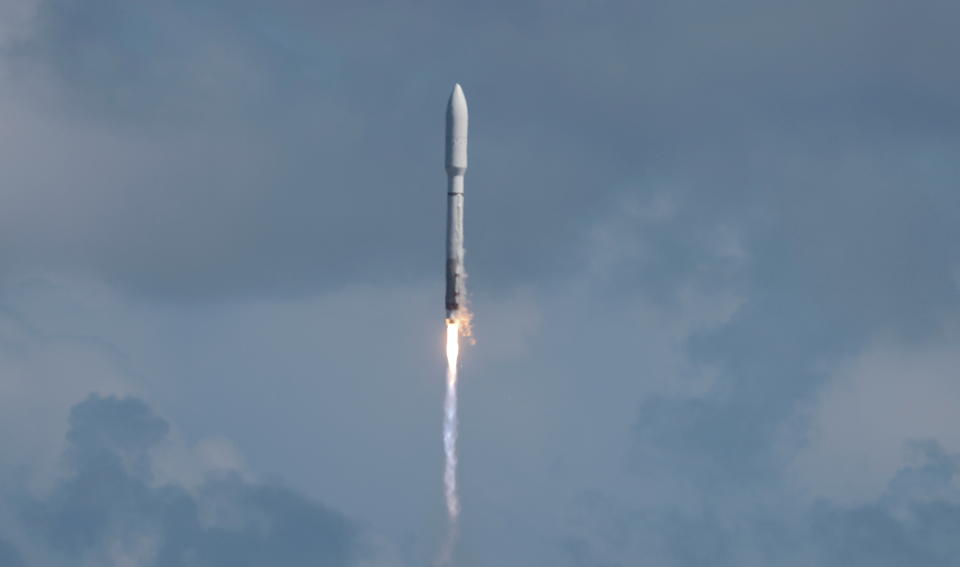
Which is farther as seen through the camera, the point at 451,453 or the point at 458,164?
the point at 451,453

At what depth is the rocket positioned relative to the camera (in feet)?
471

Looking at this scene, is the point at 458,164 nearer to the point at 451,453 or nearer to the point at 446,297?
the point at 446,297

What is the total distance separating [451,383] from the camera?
15262 cm

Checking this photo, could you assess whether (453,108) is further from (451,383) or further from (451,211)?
(451,383)

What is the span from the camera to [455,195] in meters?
145

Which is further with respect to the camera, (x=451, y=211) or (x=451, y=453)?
(x=451, y=453)

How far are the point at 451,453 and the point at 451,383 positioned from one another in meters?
4.91

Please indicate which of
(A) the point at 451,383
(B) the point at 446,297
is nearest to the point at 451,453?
(A) the point at 451,383

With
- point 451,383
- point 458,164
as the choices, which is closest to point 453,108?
point 458,164

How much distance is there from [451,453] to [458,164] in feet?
66.4

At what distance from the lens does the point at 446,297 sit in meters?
144

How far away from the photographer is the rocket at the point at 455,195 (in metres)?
144

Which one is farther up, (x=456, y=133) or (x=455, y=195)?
(x=456, y=133)

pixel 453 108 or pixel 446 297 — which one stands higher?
pixel 453 108
